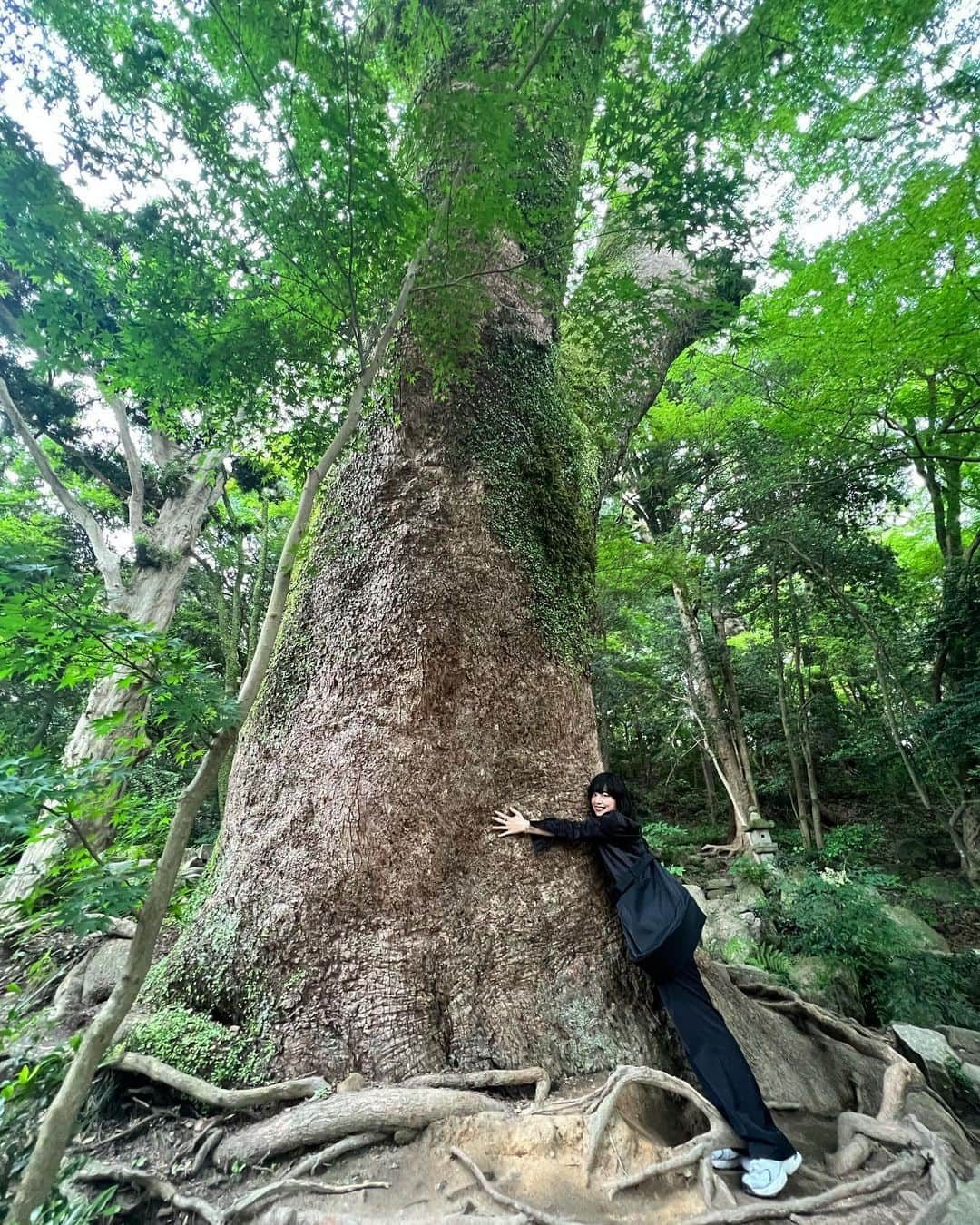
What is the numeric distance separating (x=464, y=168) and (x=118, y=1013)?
3.63 meters

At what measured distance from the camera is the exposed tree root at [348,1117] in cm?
185

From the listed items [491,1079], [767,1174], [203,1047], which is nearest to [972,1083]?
[767,1174]

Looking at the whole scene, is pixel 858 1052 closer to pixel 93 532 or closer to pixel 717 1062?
pixel 717 1062

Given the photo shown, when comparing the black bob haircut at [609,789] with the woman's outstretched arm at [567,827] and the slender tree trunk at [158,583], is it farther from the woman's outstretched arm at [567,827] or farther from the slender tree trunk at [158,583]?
the slender tree trunk at [158,583]

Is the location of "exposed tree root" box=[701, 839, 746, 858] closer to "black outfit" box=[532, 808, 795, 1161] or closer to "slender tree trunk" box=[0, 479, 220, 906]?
"black outfit" box=[532, 808, 795, 1161]

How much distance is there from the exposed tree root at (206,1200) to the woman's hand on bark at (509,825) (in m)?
1.23

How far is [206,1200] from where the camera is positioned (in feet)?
5.62

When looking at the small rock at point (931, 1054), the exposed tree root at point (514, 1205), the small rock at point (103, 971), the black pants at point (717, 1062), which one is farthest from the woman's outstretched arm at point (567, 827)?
the small rock at point (931, 1054)

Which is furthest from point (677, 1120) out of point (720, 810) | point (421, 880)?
point (720, 810)

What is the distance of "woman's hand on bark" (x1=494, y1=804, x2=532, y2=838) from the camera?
99.9 inches

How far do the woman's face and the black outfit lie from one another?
1.4 inches

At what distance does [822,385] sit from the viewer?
23.4 ft

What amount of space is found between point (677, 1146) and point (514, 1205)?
0.74 meters

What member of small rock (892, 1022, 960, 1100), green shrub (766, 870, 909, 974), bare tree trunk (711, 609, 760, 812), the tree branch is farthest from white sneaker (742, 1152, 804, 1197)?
the tree branch
